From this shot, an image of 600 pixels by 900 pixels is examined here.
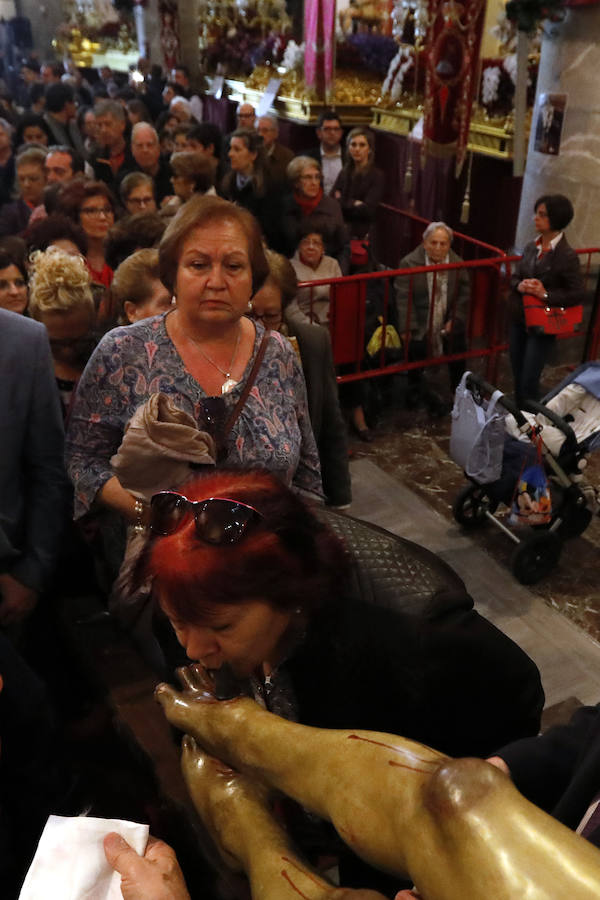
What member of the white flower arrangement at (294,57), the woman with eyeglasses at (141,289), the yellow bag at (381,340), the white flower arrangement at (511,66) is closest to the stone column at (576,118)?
the white flower arrangement at (511,66)

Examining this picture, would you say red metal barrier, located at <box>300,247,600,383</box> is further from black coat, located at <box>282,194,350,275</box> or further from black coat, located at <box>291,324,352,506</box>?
black coat, located at <box>291,324,352,506</box>

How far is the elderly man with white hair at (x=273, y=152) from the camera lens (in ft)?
20.6

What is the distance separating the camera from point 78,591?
2.54 meters

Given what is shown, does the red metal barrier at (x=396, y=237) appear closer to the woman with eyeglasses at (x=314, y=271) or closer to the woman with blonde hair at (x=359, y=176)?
the woman with blonde hair at (x=359, y=176)

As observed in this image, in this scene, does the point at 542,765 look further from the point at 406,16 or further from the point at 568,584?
the point at 406,16

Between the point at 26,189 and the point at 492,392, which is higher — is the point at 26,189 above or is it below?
above

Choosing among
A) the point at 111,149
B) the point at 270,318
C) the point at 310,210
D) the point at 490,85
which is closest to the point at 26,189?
the point at 111,149

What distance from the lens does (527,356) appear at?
16.3ft

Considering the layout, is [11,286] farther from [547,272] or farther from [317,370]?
[547,272]

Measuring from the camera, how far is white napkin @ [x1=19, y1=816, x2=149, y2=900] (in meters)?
1.04

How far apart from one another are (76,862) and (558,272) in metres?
4.45

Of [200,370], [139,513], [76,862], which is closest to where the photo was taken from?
[76,862]

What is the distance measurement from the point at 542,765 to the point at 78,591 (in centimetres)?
174

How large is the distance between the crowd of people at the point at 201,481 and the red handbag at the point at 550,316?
241cm
